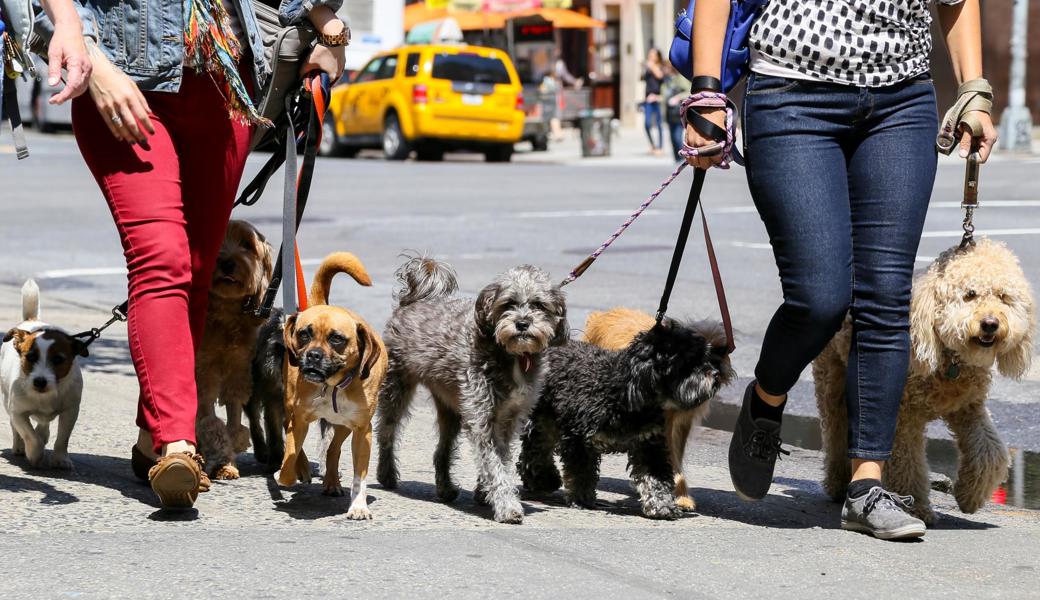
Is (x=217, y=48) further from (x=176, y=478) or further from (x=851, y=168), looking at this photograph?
(x=851, y=168)

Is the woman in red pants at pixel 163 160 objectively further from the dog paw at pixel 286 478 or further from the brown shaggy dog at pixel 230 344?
the brown shaggy dog at pixel 230 344

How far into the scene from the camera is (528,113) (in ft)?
98.2

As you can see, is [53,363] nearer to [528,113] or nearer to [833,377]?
[833,377]

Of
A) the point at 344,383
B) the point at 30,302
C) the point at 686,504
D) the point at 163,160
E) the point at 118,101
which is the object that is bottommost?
the point at 686,504

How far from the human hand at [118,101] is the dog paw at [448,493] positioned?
1630 millimetres

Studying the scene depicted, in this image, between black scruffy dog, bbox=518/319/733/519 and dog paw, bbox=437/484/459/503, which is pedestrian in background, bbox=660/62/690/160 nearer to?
black scruffy dog, bbox=518/319/733/519

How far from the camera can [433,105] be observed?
26.3 m

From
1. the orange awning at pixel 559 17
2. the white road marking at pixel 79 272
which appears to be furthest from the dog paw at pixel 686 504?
the orange awning at pixel 559 17

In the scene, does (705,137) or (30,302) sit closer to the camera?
(705,137)

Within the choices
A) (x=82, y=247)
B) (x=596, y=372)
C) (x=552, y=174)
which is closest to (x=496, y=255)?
(x=82, y=247)

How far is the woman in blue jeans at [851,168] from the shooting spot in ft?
14.9

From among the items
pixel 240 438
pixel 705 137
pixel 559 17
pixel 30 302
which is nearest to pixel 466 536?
pixel 240 438

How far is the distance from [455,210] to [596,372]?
37.4 feet

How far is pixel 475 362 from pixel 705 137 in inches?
43.0
